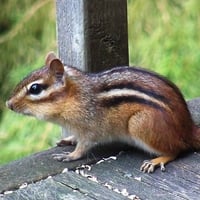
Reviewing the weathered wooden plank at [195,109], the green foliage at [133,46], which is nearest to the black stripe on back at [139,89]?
the weathered wooden plank at [195,109]

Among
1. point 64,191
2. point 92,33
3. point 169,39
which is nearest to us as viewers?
point 64,191

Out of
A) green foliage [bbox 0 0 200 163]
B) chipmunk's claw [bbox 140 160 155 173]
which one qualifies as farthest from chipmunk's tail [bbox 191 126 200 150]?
green foliage [bbox 0 0 200 163]

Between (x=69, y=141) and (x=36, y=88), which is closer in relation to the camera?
(x=36, y=88)

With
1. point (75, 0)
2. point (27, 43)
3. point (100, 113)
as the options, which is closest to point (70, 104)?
point (100, 113)

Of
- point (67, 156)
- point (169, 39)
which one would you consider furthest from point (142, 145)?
point (169, 39)

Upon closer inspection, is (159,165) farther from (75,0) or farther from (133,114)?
(75,0)

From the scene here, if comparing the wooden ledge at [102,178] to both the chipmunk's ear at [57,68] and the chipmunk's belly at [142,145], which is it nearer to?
the chipmunk's belly at [142,145]

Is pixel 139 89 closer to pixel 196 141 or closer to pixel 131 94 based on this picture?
pixel 131 94

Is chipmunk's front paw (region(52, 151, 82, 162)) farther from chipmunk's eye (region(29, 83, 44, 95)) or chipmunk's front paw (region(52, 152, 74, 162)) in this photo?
chipmunk's eye (region(29, 83, 44, 95))
